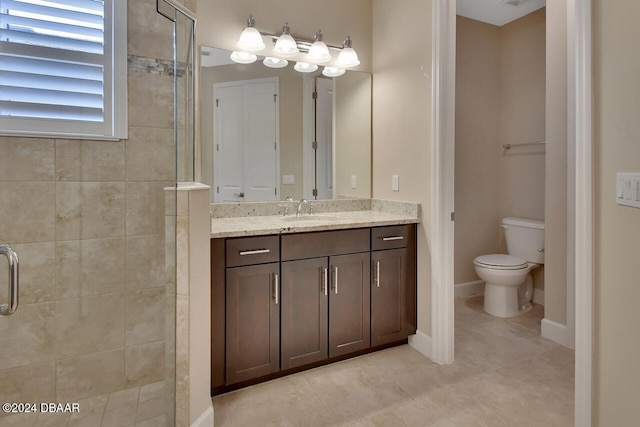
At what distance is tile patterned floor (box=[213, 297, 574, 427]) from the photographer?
166 cm

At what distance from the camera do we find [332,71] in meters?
2.64

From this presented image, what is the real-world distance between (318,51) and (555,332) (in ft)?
8.57

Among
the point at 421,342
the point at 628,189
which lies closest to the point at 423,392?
the point at 421,342

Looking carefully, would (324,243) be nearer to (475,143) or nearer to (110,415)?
(110,415)

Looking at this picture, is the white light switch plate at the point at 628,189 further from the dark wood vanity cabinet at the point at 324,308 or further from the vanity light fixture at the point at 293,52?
the vanity light fixture at the point at 293,52

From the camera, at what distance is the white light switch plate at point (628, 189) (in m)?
1.15

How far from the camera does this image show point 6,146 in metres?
1.60

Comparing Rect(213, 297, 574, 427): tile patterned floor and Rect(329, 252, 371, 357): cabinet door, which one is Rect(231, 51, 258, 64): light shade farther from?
Rect(213, 297, 574, 427): tile patterned floor

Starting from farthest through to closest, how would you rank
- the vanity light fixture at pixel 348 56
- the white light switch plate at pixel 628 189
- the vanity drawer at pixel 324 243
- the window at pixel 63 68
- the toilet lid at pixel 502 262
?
the toilet lid at pixel 502 262 < the vanity light fixture at pixel 348 56 < the vanity drawer at pixel 324 243 < the window at pixel 63 68 < the white light switch plate at pixel 628 189

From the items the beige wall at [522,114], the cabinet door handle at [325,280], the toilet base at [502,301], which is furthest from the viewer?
the beige wall at [522,114]

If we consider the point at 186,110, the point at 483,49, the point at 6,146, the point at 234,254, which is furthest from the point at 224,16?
the point at 483,49

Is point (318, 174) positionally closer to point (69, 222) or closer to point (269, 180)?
point (269, 180)

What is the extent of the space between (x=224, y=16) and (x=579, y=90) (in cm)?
204

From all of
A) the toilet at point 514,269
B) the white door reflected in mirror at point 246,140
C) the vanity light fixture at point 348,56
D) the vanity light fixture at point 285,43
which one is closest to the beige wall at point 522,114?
the toilet at point 514,269
